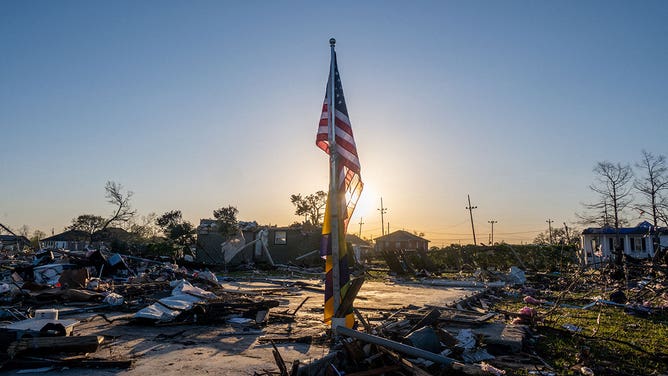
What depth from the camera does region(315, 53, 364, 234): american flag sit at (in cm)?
747

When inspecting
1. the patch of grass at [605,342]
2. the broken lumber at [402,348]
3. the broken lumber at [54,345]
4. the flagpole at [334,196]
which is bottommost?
the patch of grass at [605,342]

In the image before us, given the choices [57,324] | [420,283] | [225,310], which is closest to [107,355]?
[57,324]

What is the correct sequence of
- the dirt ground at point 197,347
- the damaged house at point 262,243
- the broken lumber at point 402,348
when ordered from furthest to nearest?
the damaged house at point 262,243, the dirt ground at point 197,347, the broken lumber at point 402,348

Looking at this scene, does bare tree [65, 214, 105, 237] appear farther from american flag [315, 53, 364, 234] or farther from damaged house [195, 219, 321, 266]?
american flag [315, 53, 364, 234]

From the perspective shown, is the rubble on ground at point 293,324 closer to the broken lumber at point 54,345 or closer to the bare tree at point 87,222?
the broken lumber at point 54,345

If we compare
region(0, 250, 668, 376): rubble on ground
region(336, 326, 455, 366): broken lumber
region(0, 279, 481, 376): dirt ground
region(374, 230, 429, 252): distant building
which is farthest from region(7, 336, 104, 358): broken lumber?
region(374, 230, 429, 252): distant building

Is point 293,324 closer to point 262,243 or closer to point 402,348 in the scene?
point 402,348

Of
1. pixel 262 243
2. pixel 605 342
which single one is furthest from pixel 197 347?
pixel 262 243

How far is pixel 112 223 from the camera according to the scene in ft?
184

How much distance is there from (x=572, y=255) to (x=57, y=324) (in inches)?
1299

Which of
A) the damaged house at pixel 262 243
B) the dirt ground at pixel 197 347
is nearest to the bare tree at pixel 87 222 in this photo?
the damaged house at pixel 262 243

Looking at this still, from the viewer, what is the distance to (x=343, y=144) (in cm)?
752

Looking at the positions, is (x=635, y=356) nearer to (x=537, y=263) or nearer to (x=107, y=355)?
(x=107, y=355)

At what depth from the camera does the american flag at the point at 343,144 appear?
7469 millimetres
